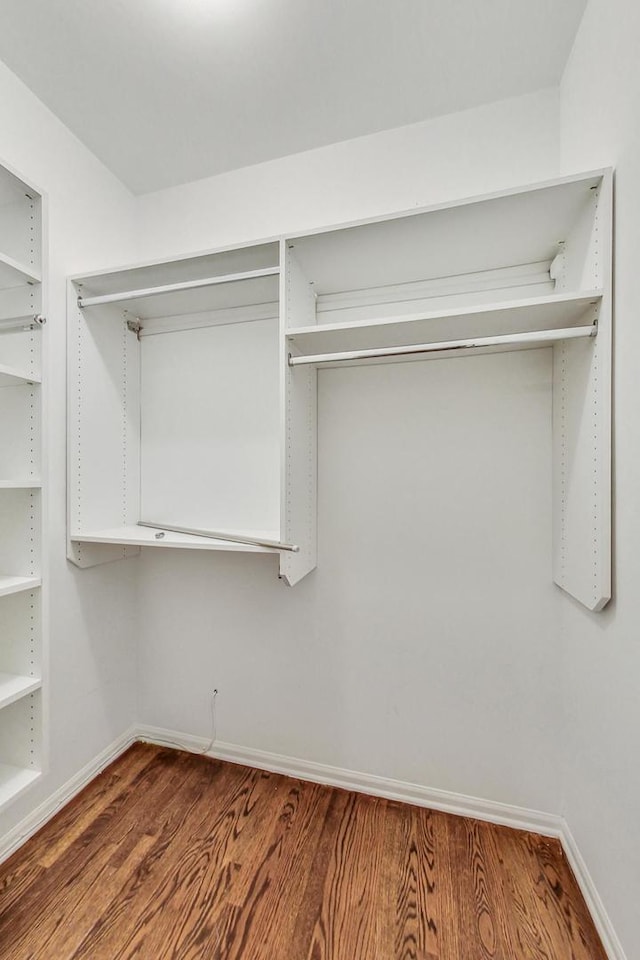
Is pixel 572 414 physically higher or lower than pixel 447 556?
higher

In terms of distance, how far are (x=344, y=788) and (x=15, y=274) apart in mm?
2380

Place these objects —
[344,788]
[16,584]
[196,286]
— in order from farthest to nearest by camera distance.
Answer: [344,788]
[196,286]
[16,584]

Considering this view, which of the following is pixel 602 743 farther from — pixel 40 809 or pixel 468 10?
pixel 468 10

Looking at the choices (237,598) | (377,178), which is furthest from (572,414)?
(237,598)

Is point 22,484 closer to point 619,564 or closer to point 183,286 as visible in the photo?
point 183,286

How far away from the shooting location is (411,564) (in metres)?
1.77

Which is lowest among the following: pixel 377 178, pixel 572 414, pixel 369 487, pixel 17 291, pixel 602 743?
pixel 602 743

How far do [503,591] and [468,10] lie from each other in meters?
1.99

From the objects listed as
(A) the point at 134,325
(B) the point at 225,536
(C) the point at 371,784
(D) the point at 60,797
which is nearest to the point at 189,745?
(D) the point at 60,797

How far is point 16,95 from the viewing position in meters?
1.60

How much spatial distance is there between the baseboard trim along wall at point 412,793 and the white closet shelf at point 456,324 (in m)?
1.79

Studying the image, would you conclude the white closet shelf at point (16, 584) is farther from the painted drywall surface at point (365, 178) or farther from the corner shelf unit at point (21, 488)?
the painted drywall surface at point (365, 178)

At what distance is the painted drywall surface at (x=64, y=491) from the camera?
1.64 metres

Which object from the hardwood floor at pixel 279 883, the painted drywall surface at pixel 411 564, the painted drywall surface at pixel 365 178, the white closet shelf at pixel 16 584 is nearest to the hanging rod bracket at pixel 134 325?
the painted drywall surface at pixel 365 178
